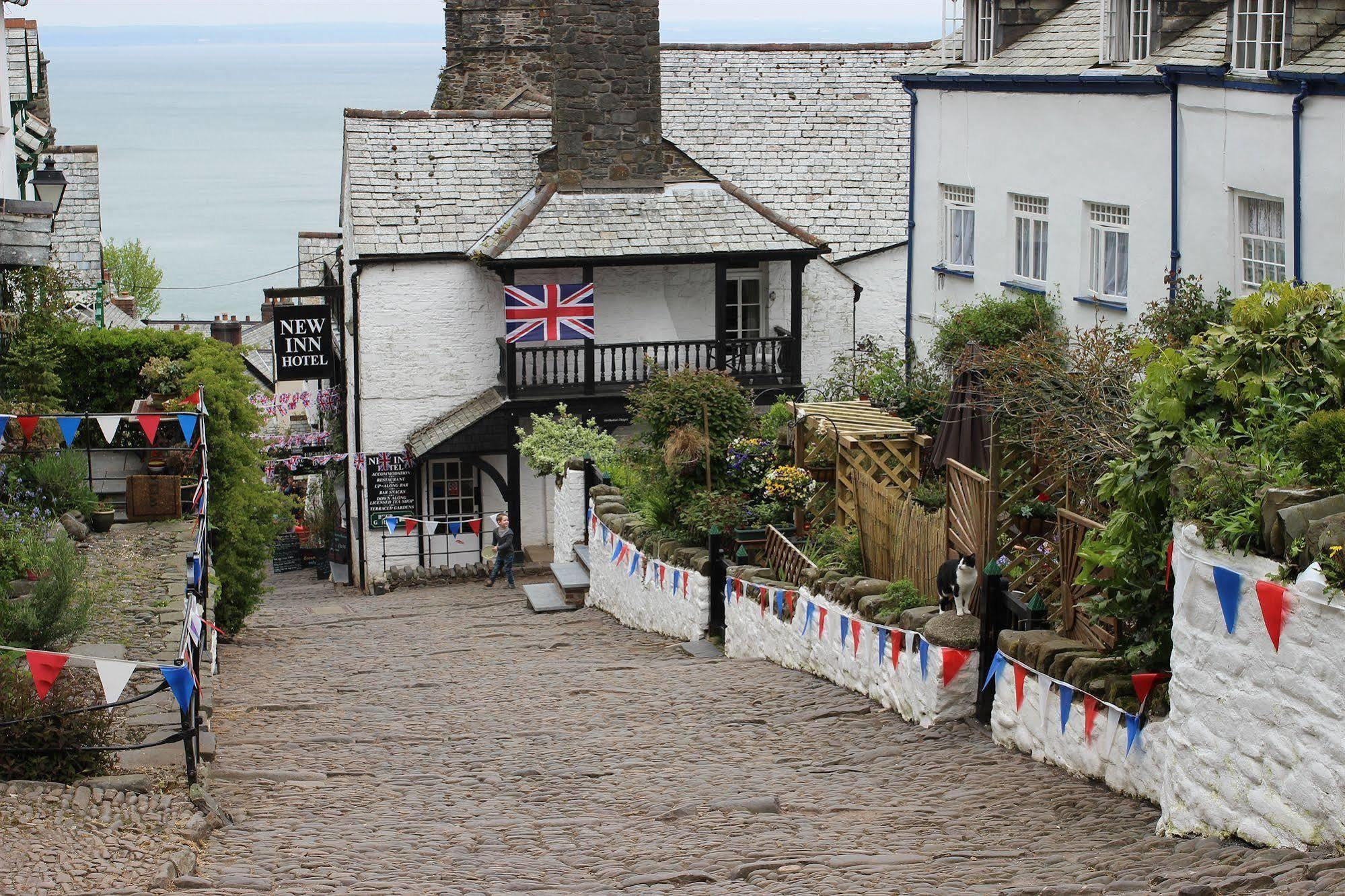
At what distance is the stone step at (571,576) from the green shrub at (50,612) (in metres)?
9.77

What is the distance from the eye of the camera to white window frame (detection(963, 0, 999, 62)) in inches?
746

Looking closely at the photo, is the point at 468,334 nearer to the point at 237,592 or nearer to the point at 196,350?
the point at 196,350

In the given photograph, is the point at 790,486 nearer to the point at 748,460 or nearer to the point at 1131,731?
the point at 748,460

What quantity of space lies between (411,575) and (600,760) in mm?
15379

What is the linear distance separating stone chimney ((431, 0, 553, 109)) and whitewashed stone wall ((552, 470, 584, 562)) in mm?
12592

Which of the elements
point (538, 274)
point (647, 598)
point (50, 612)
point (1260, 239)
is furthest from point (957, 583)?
point (538, 274)

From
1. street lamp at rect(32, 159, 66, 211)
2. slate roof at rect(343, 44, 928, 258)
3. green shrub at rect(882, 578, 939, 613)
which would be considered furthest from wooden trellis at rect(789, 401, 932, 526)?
street lamp at rect(32, 159, 66, 211)

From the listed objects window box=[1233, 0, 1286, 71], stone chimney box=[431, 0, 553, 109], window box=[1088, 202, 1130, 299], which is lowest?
window box=[1088, 202, 1130, 299]

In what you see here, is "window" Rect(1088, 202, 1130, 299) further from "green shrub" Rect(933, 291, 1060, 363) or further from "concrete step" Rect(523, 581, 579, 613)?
"concrete step" Rect(523, 581, 579, 613)

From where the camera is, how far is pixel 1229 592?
770cm

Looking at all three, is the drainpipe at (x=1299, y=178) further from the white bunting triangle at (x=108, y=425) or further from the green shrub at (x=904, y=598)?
the white bunting triangle at (x=108, y=425)

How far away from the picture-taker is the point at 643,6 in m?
25.9

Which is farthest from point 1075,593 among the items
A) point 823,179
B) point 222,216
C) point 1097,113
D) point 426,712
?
point 222,216

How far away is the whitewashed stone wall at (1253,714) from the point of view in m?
6.98
